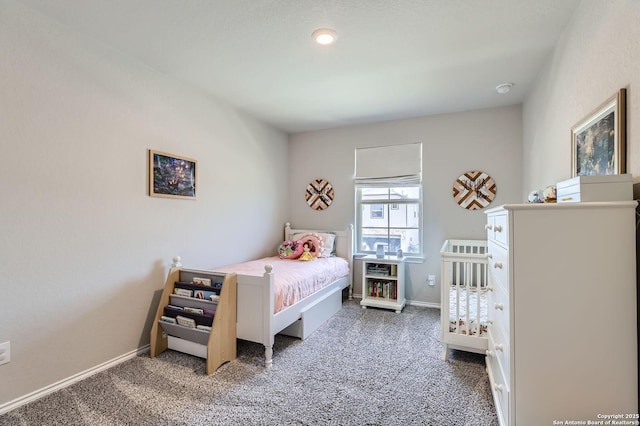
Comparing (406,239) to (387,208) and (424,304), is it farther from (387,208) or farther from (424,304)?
(424,304)

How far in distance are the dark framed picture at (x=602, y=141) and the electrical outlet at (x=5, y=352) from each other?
11.2 feet

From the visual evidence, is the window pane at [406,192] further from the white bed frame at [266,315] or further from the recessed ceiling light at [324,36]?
the recessed ceiling light at [324,36]

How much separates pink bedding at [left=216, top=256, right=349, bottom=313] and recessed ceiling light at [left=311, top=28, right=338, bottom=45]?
75.1 inches

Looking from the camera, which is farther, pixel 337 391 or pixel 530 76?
pixel 530 76

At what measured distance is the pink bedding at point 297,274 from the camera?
2.49 m

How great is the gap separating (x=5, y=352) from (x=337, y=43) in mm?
2906

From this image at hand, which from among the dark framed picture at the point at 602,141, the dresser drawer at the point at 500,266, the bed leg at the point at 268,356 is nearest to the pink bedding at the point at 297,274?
the bed leg at the point at 268,356

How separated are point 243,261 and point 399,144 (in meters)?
2.55

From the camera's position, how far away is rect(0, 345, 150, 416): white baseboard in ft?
5.68

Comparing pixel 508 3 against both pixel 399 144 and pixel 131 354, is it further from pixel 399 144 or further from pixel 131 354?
pixel 131 354

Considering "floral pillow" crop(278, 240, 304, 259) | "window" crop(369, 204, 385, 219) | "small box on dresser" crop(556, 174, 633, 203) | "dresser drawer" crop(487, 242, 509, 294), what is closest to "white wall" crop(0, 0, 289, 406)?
"floral pillow" crop(278, 240, 304, 259)

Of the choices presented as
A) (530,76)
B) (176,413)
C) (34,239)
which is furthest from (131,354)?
(530,76)

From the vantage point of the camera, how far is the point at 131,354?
2.36m

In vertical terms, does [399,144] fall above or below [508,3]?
below
